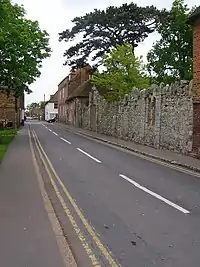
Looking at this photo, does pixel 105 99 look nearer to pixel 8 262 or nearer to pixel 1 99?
pixel 1 99

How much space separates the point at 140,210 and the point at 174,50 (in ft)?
116

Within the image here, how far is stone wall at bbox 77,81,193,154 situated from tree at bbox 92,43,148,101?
1.69 m

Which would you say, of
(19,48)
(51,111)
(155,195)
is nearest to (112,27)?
(19,48)

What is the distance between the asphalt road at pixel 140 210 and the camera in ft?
19.9

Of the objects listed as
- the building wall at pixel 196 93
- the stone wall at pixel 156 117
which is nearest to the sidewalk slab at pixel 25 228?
the building wall at pixel 196 93

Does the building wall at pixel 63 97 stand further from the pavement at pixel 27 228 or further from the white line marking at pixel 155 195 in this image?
the pavement at pixel 27 228

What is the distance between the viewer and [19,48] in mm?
29344

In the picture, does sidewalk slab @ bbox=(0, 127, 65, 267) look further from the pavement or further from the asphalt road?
the asphalt road

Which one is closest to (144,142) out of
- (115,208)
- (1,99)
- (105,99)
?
(105,99)

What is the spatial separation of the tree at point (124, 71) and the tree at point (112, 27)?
1004 centimetres

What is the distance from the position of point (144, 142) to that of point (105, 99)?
14262 millimetres

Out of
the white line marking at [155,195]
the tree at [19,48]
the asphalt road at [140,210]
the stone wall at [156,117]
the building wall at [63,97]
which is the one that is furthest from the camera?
the building wall at [63,97]

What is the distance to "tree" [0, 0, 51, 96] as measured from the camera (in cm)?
2786

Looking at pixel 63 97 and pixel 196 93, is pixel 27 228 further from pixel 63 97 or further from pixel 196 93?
pixel 63 97
